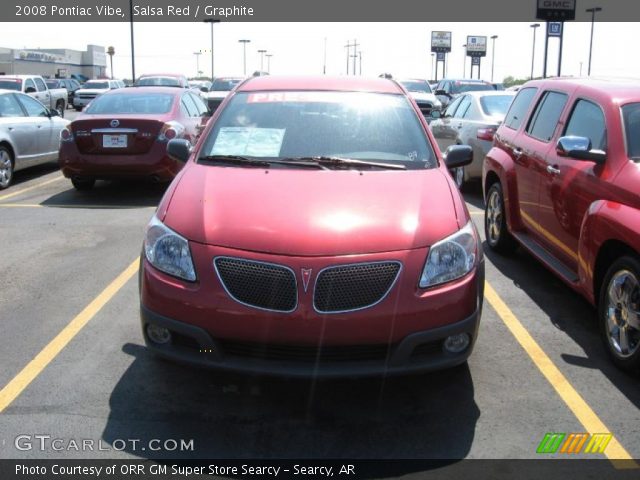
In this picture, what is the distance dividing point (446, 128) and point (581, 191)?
6.99m

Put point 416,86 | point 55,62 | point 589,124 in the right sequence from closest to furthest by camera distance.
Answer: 1. point 589,124
2. point 416,86
3. point 55,62

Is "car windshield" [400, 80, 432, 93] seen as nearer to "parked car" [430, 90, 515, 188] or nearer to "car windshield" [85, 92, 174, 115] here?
"parked car" [430, 90, 515, 188]

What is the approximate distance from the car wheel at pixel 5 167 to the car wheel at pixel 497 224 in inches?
302

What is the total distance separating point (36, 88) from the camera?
82.0ft

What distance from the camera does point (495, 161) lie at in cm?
706

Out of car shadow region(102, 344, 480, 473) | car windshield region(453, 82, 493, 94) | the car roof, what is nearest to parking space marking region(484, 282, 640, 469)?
car shadow region(102, 344, 480, 473)

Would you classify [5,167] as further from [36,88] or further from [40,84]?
[40,84]

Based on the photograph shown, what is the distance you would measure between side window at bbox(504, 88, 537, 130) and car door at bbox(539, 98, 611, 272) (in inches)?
44.4

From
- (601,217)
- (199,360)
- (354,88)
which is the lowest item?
(199,360)

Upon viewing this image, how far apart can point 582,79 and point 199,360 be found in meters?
4.25

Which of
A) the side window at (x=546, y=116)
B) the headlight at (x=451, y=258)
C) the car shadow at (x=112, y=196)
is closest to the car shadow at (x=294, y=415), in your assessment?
the headlight at (x=451, y=258)

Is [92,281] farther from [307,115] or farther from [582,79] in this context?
[582,79]

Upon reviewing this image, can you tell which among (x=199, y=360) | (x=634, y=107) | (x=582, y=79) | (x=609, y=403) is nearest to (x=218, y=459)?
(x=199, y=360)

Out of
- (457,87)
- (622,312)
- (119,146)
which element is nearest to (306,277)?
(622,312)
